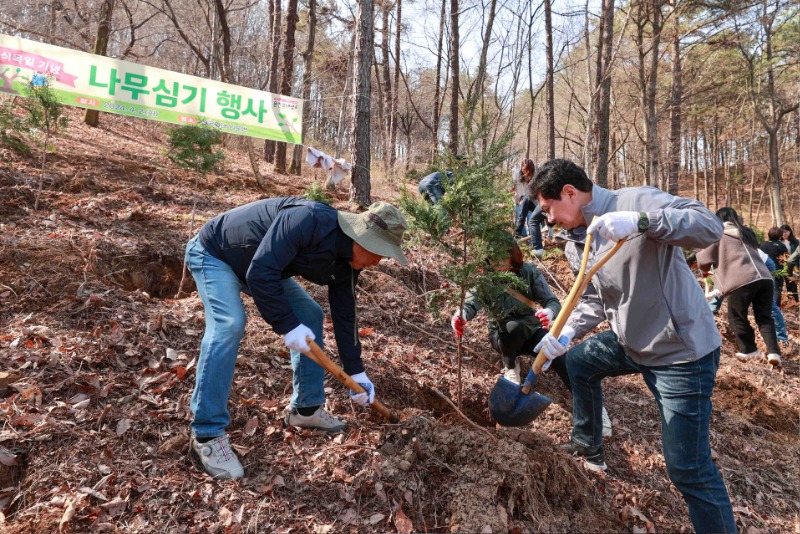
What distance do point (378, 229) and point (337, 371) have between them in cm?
85

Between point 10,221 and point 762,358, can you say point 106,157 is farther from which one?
point 762,358

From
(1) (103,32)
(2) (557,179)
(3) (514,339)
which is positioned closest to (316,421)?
(3) (514,339)

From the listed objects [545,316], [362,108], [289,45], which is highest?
[289,45]

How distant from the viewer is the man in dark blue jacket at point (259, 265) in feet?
7.86

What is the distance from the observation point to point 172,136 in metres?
4.68

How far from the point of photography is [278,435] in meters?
2.91

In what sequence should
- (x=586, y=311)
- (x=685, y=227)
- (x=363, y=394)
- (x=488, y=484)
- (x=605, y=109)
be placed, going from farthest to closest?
(x=605, y=109) → (x=586, y=311) → (x=363, y=394) → (x=488, y=484) → (x=685, y=227)

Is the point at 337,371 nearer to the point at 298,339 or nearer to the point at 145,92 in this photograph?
the point at 298,339

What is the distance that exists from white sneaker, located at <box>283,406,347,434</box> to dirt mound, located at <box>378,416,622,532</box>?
35cm

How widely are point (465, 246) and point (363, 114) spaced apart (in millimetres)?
4801

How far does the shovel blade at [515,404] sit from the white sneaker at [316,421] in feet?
3.42

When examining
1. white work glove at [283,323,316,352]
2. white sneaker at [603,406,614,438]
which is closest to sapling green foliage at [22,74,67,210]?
white work glove at [283,323,316,352]

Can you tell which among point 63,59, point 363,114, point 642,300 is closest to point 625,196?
point 642,300

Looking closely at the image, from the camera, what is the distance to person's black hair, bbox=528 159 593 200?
2.45 meters
